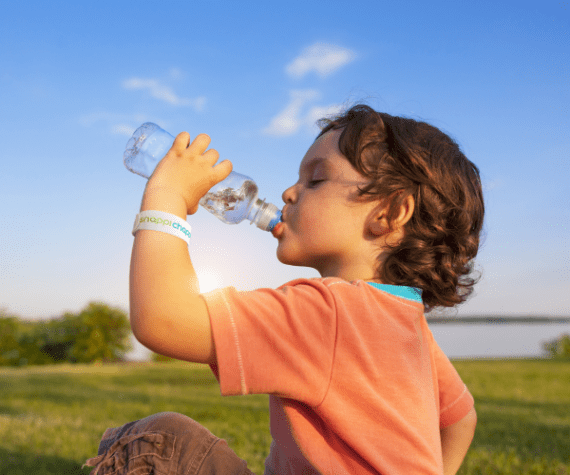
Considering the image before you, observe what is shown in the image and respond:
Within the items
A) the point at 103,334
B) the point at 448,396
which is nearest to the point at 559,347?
the point at 103,334

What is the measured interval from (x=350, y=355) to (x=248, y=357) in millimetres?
250

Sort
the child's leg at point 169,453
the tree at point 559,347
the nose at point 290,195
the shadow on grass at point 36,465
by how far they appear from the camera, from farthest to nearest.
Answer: the tree at point 559,347, the shadow on grass at point 36,465, the nose at point 290,195, the child's leg at point 169,453

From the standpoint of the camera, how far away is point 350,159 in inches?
61.0

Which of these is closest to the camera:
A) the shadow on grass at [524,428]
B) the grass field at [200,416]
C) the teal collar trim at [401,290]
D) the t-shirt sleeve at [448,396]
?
the teal collar trim at [401,290]

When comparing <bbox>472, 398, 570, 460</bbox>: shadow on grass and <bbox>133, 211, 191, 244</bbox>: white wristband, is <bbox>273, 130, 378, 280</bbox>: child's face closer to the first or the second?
<bbox>133, 211, 191, 244</bbox>: white wristband

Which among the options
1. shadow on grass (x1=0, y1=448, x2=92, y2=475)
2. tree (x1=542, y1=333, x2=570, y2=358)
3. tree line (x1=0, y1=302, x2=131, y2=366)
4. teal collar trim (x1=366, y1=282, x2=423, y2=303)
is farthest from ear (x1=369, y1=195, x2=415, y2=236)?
tree (x1=542, y1=333, x2=570, y2=358)

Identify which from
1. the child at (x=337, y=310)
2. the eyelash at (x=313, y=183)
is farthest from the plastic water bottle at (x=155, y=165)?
the child at (x=337, y=310)

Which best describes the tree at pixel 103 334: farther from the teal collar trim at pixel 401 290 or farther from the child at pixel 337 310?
the teal collar trim at pixel 401 290

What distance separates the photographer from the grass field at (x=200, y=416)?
2818mm

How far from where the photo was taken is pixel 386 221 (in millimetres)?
1529

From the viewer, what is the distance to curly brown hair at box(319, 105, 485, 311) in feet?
5.04

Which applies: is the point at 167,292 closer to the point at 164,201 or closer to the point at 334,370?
the point at 164,201

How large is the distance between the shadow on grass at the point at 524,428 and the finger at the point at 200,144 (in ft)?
9.29

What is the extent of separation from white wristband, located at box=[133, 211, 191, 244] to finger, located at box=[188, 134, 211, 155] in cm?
23
